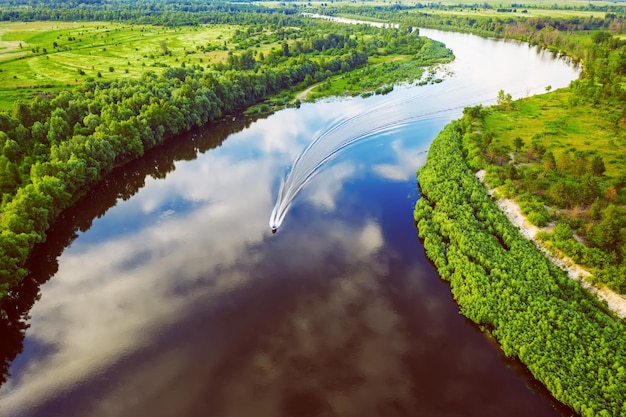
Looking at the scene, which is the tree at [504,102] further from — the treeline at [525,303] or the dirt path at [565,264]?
the treeline at [525,303]

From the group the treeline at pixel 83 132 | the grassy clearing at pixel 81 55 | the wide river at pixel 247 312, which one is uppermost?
the grassy clearing at pixel 81 55

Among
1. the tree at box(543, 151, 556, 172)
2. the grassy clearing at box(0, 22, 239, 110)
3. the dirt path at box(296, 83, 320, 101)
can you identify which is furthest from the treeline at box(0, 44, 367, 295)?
the tree at box(543, 151, 556, 172)

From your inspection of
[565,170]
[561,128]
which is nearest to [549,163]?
[565,170]

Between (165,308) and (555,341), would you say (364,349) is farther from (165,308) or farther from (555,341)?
(165,308)

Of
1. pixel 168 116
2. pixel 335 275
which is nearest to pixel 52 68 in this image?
pixel 168 116

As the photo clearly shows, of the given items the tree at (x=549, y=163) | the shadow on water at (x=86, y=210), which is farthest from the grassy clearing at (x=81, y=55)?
the tree at (x=549, y=163)
